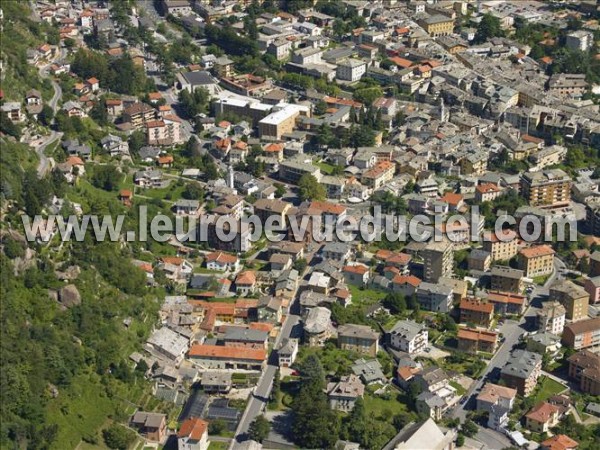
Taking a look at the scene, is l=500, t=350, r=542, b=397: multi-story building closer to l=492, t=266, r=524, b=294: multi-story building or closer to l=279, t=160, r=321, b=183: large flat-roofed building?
l=492, t=266, r=524, b=294: multi-story building

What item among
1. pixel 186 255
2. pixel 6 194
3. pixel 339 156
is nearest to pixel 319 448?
pixel 186 255

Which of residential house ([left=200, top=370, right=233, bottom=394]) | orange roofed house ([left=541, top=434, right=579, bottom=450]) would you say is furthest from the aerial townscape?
residential house ([left=200, top=370, right=233, bottom=394])

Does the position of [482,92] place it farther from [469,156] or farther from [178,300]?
[178,300]

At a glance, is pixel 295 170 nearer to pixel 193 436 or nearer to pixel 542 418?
pixel 193 436

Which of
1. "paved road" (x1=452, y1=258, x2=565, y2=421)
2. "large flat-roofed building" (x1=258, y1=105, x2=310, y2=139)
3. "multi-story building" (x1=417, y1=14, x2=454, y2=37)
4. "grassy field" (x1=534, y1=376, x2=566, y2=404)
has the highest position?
"multi-story building" (x1=417, y1=14, x2=454, y2=37)

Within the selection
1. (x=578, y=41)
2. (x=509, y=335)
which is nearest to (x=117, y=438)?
(x=509, y=335)

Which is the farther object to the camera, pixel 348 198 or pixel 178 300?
pixel 348 198
